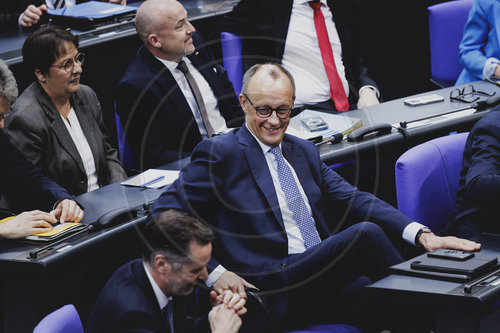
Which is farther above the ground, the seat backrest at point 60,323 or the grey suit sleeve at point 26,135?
the grey suit sleeve at point 26,135

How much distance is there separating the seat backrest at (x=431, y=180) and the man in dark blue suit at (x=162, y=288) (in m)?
0.81

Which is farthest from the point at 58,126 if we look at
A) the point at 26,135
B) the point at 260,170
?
the point at 260,170

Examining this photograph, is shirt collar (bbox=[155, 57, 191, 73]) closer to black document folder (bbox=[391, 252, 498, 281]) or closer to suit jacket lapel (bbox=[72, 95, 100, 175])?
suit jacket lapel (bbox=[72, 95, 100, 175])

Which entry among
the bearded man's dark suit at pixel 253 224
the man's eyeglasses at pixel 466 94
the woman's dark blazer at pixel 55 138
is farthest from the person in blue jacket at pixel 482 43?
the woman's dark blazer at pixel 55 138

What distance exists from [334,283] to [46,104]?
1.50m

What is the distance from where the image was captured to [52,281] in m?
2.70

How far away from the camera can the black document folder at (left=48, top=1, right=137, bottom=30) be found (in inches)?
165

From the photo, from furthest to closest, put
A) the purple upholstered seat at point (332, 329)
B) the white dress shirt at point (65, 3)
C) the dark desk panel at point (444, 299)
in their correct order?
the white dress shirt at point (65, 3) → the purple upholstered seat at point (332, 329) → the dark desk panel at point (444, 299)

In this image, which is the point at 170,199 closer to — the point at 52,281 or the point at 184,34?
the point at 52,281

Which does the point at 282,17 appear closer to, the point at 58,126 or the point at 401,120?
the point at 401,120

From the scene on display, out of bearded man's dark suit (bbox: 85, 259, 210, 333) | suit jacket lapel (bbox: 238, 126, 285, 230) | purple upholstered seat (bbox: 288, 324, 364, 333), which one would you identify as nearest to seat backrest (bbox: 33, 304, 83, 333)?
bearded man's dark suit (bbox: 85, 259, 210, 333)

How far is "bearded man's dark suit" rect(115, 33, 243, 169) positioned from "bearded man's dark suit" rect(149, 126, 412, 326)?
817 millimetres

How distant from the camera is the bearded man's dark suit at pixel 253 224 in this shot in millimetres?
2537

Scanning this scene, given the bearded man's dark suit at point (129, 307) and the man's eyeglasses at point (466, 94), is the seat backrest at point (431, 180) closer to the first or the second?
the man's eyeglasses at point (466, 94)
